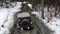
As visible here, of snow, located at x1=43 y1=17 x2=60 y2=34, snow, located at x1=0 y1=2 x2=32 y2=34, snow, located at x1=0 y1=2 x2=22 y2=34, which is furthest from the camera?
snow, located at x1=0 y1=2 x2=32 y2=34

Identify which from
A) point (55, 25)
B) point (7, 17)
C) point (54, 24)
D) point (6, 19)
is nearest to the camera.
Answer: point (55, 25)

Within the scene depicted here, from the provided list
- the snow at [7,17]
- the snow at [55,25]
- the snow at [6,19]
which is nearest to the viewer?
the snow at [55,25]

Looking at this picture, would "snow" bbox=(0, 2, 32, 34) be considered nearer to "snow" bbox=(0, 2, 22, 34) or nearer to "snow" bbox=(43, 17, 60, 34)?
"snow" bbox=(0, 2, 22, 34)

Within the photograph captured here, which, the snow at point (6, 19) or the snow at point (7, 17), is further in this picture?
the snow at point (7, 17)

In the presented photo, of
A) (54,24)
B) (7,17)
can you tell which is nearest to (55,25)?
(54,24)

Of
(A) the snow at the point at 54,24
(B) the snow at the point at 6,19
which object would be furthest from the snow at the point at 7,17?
(A) the snow at the point at 54,24

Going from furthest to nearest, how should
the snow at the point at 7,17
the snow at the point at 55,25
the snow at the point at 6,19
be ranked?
the snow at the point at 7,17
the snow at the point at 6,19
the snow at the point at 55,25

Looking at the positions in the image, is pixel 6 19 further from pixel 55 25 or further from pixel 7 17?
A: pixel 55 25

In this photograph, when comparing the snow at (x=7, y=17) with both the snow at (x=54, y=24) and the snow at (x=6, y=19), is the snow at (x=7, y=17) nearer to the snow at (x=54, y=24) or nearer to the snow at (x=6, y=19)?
the snow at (x=6, y=19)

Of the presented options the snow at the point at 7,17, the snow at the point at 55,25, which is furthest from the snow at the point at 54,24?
→ the snow at the point at 7,17

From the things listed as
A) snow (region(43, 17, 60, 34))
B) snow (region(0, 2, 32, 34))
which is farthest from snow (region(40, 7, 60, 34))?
snow (region(0, 2, 32, 34))

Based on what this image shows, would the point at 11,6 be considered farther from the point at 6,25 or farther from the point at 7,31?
the point at 7,31

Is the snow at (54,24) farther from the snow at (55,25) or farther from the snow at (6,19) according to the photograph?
the snow at (6,19)

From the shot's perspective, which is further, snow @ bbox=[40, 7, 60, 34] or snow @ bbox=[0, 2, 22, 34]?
snow @ bbox=[0, 2, 22, 34]
